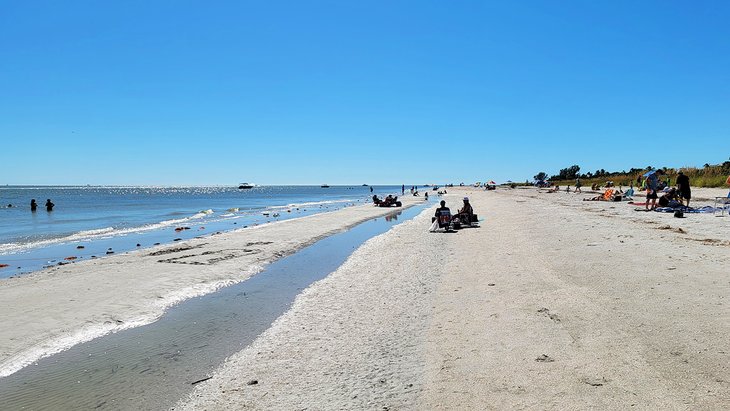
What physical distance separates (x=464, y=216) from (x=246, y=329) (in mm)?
17515

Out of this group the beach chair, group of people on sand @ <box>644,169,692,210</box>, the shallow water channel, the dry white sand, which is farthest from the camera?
group of people on sand @ <box>644,169,692,210</box>

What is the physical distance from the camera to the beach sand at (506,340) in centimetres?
497

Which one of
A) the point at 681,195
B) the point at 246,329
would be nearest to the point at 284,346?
the point at 246,329

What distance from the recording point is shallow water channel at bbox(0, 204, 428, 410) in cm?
566

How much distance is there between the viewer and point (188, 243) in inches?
846

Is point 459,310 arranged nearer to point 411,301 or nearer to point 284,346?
point 411,301

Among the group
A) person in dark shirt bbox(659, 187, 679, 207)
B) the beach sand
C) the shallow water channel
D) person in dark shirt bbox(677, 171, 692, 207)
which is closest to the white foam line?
the shallow water channel

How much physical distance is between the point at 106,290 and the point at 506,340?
10015 millimetres

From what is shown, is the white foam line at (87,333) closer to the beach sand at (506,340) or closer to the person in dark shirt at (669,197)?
the beach sand at (506,340)

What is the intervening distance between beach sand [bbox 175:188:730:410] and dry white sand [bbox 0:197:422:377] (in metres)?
3.29

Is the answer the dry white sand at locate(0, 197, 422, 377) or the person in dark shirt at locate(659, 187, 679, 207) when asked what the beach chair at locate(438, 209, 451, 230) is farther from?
the person in dark shirt at locate(659, 187, 679, 207)

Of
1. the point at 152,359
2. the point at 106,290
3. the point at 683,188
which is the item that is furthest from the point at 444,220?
the point at 152,359

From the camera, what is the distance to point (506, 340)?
657cm

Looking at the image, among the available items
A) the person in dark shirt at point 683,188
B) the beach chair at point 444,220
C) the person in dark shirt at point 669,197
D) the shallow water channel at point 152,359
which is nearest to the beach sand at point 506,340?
the shallow water channel at point 152,359
